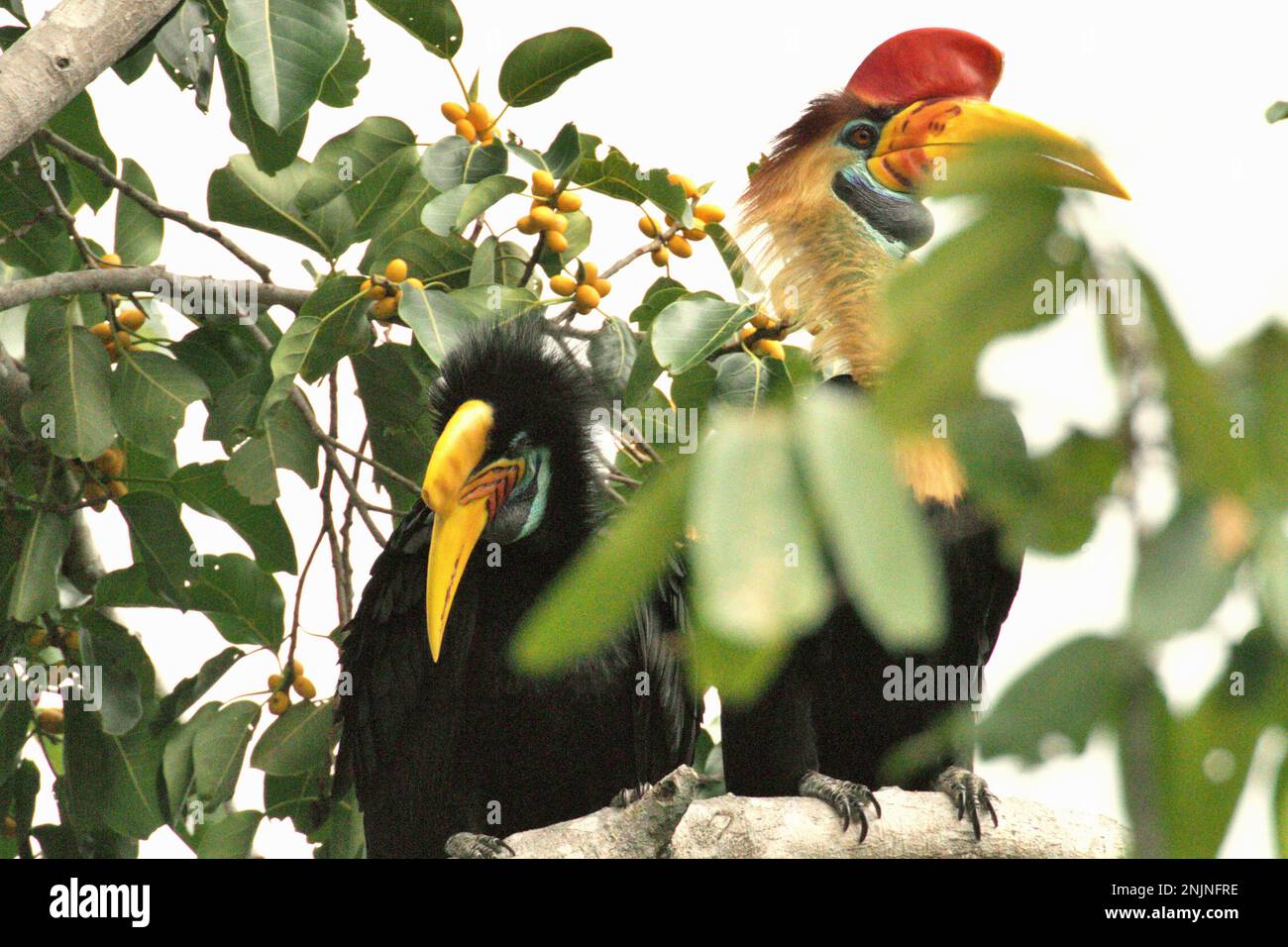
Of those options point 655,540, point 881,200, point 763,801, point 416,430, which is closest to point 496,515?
point 416,430

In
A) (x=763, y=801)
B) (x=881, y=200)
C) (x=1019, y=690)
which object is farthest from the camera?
(x=881, y=200)

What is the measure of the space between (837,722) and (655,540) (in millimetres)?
2196

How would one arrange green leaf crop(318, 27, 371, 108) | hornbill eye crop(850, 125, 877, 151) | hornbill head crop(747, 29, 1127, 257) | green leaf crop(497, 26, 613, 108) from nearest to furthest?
1. green leaf crop(497, 26, 613, 108)
2. green leaf crop(318, 27, 371, 108)
3. hornbill head crop(747, 29, 1127, 257)
4. hornbill eye crop(850, 125, 877, 151)

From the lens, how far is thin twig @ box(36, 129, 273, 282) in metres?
2.38

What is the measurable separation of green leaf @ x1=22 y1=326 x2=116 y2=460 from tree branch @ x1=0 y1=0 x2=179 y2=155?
53 centimetres

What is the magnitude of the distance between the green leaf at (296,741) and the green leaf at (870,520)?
1987mm

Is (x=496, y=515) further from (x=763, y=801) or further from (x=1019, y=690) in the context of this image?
(x=1019, y=690)

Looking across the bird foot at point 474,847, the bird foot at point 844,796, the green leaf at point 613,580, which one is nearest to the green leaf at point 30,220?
the bird foot at point 474,847

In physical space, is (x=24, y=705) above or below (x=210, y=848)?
above

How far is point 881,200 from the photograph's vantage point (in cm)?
297

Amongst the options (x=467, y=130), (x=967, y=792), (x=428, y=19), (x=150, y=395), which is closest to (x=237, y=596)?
(x=150, y=395)

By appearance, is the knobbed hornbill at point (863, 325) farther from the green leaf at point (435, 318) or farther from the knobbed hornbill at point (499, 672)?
the green leaf at point (435, 318)

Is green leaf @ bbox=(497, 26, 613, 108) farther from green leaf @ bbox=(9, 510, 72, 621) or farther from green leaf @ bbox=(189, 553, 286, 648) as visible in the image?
green leaf @ bbox=(9, 510, 72, 621)

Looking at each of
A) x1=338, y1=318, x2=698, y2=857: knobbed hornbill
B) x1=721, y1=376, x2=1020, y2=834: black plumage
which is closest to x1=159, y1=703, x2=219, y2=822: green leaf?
x1=338, y1=318, x2=698, y2=857: knobbed hornbill
